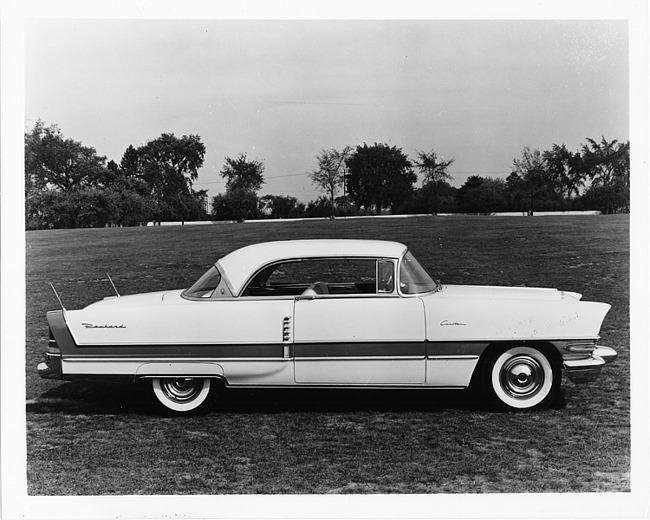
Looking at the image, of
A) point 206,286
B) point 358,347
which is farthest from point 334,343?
point 206,286

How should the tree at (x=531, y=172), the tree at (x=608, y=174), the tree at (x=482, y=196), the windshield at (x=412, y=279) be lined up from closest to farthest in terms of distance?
the windshield at (x=412, y=279) → the tree at (x=608, y=174) → the tree at (x=531, y=172) → the tree at (x=482, y=196)

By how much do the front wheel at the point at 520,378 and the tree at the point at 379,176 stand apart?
3542mm

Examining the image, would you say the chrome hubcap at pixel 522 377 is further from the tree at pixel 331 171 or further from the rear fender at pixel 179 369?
the tree at pixel 331 171

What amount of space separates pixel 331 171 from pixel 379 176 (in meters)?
0.86

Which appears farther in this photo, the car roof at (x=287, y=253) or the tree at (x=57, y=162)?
the tree at (x=57, y=162)

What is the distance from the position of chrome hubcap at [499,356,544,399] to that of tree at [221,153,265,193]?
4.11 metres

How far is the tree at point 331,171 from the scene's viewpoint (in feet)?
25.9

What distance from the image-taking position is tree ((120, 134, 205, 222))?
810 centimetres

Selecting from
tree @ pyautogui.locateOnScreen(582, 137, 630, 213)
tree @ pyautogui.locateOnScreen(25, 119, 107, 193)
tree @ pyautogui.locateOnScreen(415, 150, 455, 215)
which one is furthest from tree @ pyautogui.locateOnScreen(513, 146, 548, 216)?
tree @ pyautogui.locateOnScreen(25, 119, 107, 193)

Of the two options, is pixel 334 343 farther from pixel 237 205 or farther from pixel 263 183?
pixel 237 205

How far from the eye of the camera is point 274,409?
213 inches

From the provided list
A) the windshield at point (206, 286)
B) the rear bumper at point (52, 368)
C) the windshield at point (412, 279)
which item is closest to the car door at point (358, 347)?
the windshield at point (412, 279)

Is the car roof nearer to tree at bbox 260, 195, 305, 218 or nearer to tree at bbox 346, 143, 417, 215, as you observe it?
tree at bbox 346, 143, 417, 215
